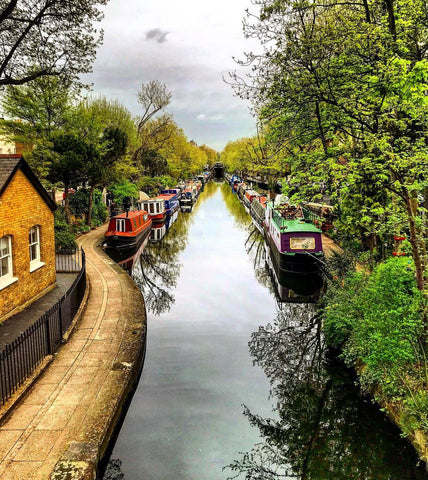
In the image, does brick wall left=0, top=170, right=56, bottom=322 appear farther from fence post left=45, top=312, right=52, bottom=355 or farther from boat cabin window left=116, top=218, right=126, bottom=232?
boat cabin window left=116, top=218, right=126, bottom=232

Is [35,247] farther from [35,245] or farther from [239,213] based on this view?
[239,213]

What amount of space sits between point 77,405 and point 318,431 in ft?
17.7

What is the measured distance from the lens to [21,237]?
1148cm

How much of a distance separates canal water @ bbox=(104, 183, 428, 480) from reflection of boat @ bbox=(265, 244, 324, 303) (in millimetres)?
285

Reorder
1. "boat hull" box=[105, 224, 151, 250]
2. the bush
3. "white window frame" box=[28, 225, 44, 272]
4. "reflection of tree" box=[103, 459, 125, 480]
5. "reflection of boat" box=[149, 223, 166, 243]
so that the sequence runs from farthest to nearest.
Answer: "reflection of boat" box=[149, 223, 166, 243] → "boat hull" box=[105, 224, 151, 250] → the bush → "white window frame" box=[28, 225, 44, 272] → "reflection of tree" box=[103, 459, 125, 480]

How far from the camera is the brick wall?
34.9 feet

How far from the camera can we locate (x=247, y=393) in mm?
10312

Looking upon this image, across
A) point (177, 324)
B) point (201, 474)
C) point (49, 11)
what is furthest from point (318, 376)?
point (49, 11)

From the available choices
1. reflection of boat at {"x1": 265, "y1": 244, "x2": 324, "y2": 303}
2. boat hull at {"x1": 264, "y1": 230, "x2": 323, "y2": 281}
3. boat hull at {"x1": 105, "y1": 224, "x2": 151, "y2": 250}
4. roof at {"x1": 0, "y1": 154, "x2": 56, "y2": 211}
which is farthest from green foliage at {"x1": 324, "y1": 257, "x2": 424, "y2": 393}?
boat hull at {"x1": 105, "y1": 224, "x2": 151, "y2": 250}

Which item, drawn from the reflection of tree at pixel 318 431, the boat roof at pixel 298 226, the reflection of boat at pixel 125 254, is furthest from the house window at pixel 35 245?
the boat roof at pixel 298 226

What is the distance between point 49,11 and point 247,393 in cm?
1427

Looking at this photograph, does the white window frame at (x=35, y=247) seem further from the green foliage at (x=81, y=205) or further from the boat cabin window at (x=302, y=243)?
the green foliage at (x=81, y=205)

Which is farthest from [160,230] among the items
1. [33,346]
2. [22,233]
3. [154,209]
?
[33,346]

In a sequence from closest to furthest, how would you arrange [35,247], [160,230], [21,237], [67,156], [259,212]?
[21,237] → [35,247] → [67,156] → [160,230] → [259,212]
